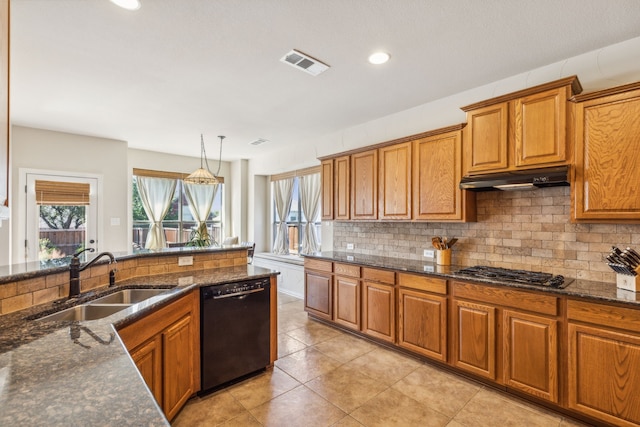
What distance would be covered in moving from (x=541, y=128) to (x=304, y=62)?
2026mm

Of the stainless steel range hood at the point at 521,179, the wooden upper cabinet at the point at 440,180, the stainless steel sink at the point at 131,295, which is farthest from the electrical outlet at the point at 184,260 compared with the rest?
the stainless steel range hood at the point at 521,179

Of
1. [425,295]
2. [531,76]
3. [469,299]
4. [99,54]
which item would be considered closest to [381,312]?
[425,295]

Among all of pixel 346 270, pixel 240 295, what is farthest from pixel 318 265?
pixel 240 295

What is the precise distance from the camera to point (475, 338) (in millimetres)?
2621

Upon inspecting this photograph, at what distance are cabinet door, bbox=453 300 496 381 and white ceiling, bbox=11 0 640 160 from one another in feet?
6.99

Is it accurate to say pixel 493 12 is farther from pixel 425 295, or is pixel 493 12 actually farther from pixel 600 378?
pixel 600 378

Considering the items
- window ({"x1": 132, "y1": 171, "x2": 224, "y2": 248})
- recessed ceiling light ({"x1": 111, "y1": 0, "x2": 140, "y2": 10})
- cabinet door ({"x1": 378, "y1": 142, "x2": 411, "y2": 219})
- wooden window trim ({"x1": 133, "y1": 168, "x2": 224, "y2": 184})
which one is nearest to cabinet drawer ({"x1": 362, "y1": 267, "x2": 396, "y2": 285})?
cabinet door ({"x1": 378, "y1": 142, "x2": 411, "y2": 219})

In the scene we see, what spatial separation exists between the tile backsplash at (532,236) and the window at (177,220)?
15.0 ft

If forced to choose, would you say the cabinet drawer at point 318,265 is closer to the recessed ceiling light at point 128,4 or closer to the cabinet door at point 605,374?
the cabinet door at point 605,374

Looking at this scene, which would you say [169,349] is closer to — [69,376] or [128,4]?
[69,376]

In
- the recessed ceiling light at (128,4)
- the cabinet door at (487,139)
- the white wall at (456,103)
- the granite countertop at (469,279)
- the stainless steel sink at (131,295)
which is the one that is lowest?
the stainless steel sink at (131,295)

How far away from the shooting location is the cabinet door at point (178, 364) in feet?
6.61

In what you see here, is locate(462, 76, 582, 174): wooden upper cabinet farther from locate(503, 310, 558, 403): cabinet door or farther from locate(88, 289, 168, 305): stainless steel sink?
locate(88, 289, 168, 305): stainless steel sink

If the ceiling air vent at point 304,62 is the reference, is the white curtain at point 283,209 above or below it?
below
